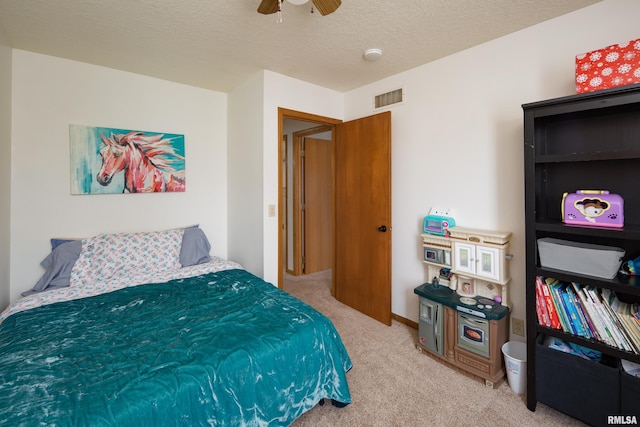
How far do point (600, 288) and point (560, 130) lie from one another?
1.00 metres

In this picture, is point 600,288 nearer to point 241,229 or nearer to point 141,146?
point 241,229

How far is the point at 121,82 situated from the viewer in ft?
9.22

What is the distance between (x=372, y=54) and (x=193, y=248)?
2.42 meters

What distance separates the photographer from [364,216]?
3100mm

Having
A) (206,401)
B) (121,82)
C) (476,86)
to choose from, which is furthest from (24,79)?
(476,86)

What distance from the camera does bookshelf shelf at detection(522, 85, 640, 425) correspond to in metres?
1.52

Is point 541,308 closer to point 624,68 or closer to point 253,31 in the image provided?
point 624,68

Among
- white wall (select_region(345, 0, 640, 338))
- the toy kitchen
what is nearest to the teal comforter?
the toy kitchen

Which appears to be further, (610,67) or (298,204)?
(298,204)

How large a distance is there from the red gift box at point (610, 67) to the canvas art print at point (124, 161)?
3.34 meters

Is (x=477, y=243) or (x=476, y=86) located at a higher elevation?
(x=476, y=86)

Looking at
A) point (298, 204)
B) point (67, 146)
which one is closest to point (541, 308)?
point (298, 204)

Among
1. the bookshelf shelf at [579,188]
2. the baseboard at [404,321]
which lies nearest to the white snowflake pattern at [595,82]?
the bookshelf shelf at [579,188]

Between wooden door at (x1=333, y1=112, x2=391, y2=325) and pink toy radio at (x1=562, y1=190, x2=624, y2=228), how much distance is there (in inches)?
54.9
